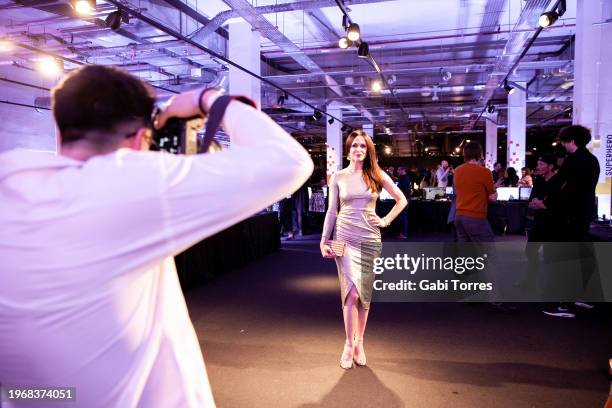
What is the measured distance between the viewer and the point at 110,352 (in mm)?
687

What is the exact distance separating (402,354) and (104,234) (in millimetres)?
3149

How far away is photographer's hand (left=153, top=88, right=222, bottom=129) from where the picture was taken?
2.39 feet

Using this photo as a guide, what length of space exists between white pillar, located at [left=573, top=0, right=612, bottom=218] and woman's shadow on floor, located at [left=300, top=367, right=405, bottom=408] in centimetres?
508

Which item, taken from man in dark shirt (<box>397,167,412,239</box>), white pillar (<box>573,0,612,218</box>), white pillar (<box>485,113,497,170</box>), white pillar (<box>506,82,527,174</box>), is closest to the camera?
white pillar (<box>573,0,612,218</box>)

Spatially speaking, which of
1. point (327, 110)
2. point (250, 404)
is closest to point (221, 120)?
point (250, 404)

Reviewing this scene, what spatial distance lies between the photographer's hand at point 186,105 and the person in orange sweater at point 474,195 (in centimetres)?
409

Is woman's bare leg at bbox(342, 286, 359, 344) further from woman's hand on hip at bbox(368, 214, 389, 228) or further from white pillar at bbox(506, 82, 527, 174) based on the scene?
white pillar at bbox(506, 82, 527, 174)

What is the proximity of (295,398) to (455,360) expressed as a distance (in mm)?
1261

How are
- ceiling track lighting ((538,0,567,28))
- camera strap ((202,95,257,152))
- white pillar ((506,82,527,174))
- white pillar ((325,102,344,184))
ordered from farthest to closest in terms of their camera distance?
white pillar ((325,102,344,184)) < white pillar ((506,82,527,174)) < ceiling track lighting ((538,0,567,28)) < camera strap ((202,95,257,152))

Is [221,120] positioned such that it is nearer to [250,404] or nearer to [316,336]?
[250,404]

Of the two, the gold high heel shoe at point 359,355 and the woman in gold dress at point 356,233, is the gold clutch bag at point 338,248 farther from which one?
the gold high heel shoe at point 359,355

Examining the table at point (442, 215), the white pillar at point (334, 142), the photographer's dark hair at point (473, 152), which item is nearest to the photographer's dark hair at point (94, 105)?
the photographer's dark hair at point (473, 152)

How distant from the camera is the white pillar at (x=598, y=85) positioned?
20.8 feet

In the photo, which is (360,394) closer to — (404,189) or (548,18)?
(548,18)
